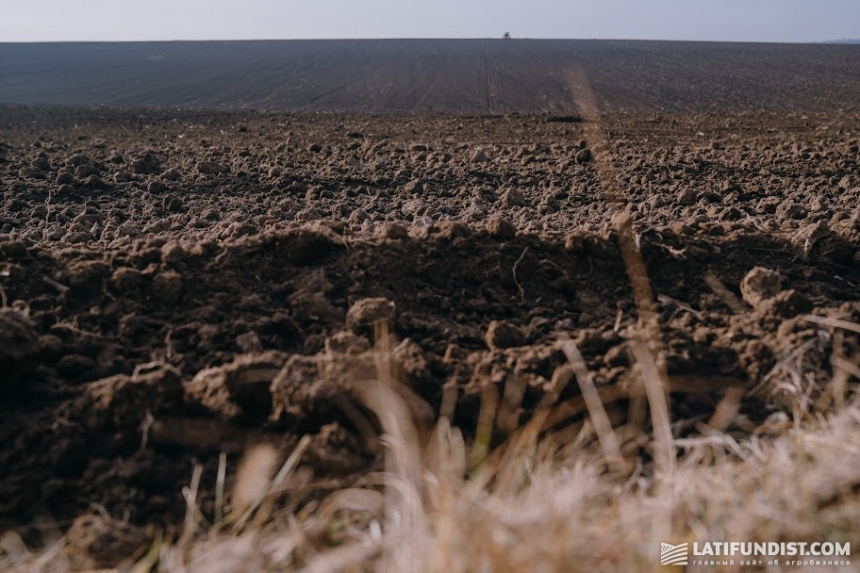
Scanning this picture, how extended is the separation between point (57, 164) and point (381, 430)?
9.13 meters

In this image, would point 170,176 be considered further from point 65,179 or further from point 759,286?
point 759,286

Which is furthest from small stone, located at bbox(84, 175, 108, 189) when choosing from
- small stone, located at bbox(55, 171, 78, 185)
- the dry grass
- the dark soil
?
the dark soil

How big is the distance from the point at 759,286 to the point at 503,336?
4.69 ft

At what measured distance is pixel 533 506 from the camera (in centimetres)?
202

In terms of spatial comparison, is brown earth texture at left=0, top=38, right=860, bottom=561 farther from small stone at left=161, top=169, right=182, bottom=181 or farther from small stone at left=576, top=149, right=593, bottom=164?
small stone at left=576, top=149, right=593, bottom=164

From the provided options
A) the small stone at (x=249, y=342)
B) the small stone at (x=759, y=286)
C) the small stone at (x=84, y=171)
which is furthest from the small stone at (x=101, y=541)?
the small stone at (x=84, y=171)

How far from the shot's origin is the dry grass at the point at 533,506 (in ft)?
6.10

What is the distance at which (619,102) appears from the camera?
2227 centimetres

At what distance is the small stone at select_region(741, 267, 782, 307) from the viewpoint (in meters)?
3.88

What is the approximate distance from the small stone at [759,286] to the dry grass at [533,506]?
1.03 metres

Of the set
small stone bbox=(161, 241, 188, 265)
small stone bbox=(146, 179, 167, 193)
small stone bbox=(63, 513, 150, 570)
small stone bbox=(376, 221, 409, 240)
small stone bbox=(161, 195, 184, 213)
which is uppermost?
small stone bbox=(376, 221, 409, 240)

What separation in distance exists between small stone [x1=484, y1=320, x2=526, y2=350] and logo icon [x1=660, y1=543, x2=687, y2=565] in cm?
159

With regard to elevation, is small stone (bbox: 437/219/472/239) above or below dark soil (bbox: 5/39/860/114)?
below

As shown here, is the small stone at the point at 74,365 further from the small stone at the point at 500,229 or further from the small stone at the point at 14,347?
the small stone at the point at 500,229
